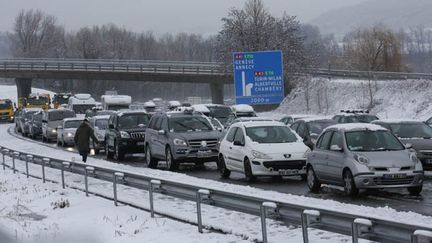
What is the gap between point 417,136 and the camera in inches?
860

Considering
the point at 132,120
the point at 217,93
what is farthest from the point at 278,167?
the point at 217,93

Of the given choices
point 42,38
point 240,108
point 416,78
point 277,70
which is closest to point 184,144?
point 277,70

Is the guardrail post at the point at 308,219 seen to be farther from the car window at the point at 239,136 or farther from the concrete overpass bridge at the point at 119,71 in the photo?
the concrete overpass bridge at the point at 119,71

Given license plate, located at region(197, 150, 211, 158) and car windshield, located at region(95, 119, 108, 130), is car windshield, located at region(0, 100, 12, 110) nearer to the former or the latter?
car windshield, located at region(95, 119, 108, 130)

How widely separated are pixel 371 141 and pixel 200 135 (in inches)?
339

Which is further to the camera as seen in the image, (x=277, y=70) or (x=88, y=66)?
(x=88, y=66)

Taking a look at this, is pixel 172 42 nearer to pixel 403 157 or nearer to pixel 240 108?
pixel 240 108

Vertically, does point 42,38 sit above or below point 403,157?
above

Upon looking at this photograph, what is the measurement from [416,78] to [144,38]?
12034 cm

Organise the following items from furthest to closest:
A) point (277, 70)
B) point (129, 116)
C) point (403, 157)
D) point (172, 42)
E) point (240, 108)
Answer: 1. point (172, 42)
2. point (240, 108)
3. point (277, 70)
4. point (129, 116)
5. point (403, 157)

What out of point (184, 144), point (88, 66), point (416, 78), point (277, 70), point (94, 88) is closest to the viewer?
point (184, 144)

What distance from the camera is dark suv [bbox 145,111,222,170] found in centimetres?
2431

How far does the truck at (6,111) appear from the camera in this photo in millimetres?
76900

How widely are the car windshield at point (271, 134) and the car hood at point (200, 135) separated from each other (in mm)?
3400
